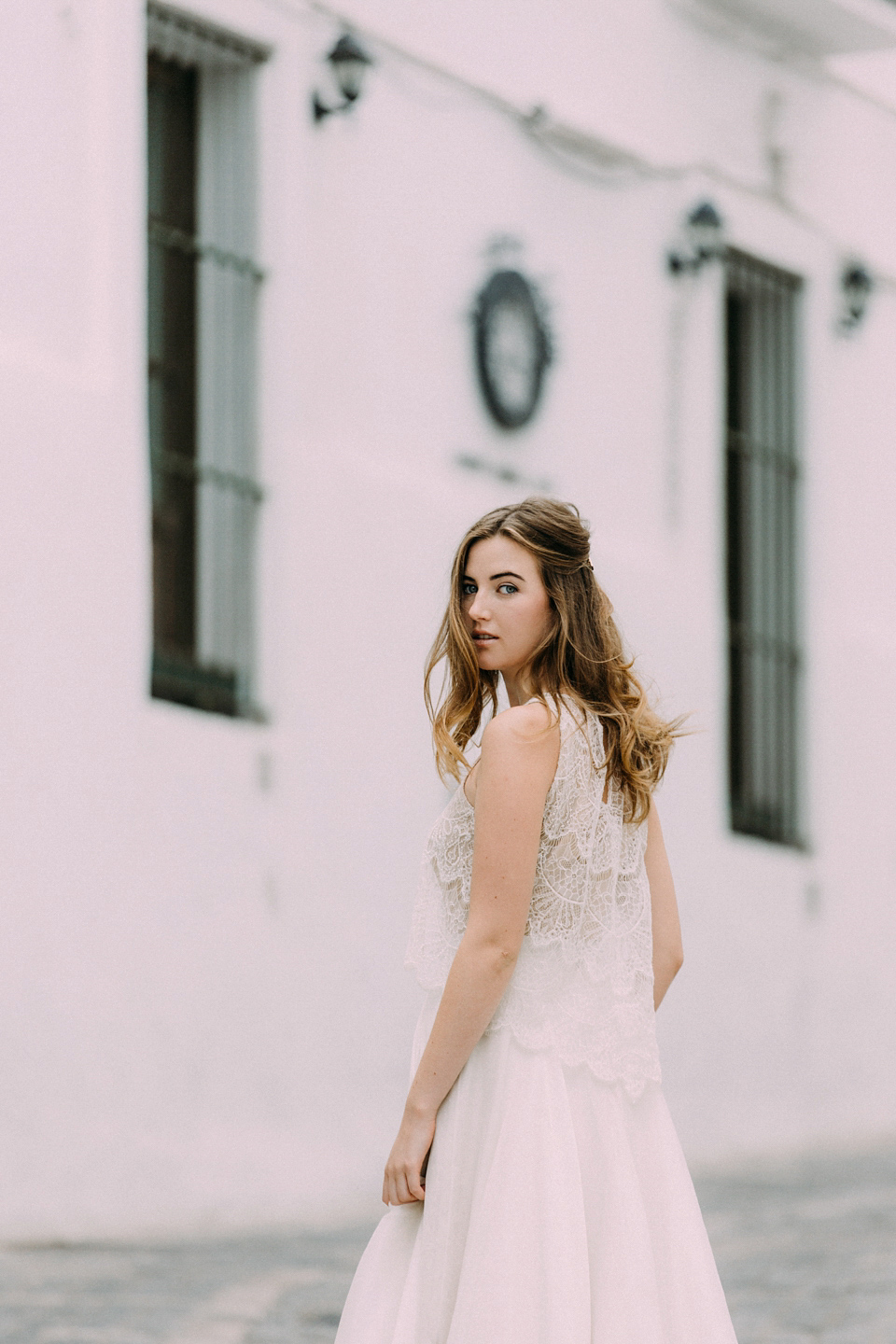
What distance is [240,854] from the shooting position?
24.8 feet

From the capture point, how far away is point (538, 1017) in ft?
9.99

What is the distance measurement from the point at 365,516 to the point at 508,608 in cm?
516

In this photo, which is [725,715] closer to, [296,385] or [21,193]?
[296,385]

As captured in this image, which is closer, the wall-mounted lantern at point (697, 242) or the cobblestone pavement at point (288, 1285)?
the cobblestone pavement at point (288, 1285)

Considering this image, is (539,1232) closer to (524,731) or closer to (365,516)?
(524,731)

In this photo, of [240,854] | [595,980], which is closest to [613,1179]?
[595,980]

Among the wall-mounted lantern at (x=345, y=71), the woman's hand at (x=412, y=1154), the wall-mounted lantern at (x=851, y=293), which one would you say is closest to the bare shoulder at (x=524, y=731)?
the woman's hand at (x=412, y=1154)

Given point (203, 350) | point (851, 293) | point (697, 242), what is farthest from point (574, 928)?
point (851, 293)

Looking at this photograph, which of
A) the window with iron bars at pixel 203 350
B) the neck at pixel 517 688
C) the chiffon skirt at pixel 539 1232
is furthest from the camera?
the window with iron bars at pixel 203 350

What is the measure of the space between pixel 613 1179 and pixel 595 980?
28 centimetres

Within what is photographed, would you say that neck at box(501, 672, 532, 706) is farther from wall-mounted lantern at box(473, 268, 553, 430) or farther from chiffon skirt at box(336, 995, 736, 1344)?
wall-mounted lantern at box(473, 268, 553, 430)

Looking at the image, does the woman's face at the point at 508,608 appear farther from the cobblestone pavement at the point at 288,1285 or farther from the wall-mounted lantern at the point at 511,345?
the wall-mounted lantern at the point at 511,345

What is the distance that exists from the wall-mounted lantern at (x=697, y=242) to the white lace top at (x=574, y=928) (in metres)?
7.32

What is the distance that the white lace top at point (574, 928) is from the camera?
120 inches
